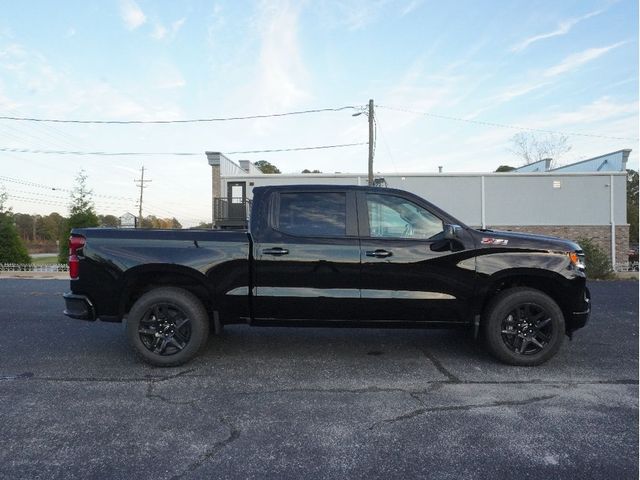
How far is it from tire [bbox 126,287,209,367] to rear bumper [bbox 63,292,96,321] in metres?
0.43

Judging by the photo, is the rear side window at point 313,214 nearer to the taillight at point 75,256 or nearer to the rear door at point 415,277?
the rear door at point 415,277

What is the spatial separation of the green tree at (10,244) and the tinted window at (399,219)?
2202cm

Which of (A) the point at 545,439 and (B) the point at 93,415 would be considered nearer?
(A) the point at 545,439

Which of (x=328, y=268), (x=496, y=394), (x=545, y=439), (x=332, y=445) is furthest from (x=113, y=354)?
(x=545, y=439)

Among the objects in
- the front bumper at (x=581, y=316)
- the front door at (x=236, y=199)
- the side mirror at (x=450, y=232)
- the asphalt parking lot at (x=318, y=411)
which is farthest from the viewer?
the front door at (x=236, y=199)

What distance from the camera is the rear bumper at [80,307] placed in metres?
4.45

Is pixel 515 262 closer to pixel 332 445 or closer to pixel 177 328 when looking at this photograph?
pixel 332 445

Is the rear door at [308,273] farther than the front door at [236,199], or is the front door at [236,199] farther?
the front door at [236,199]

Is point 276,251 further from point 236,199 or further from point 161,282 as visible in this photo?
point 236,199

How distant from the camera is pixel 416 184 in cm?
2453

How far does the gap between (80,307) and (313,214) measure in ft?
8.44

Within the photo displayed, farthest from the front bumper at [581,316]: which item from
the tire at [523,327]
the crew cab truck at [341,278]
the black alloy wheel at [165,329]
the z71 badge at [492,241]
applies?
the black alloy wheel at [165,329]

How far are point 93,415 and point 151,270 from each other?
1482mm

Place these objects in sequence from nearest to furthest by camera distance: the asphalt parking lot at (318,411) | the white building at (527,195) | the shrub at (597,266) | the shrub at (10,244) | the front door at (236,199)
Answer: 1. the asphalt parking lot at (318,411)
2. the shrub at (597,266)
3. the shrub at (10,244)
4. the front door at (236,199)
5. the white building at (527,195)
